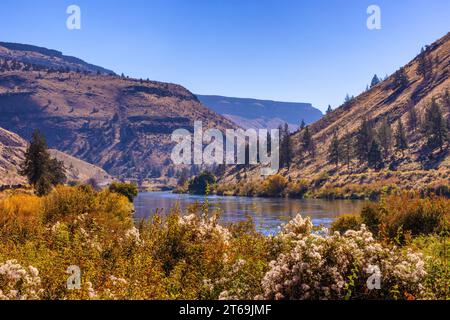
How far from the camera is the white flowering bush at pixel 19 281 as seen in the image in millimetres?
10109

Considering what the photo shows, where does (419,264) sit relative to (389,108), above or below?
below

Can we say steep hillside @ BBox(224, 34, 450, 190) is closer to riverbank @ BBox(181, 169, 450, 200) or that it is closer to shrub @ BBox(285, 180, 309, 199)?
riverbank @ BBox(181, 169, 450, 200)

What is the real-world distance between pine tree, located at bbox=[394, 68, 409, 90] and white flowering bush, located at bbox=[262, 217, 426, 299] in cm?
18280

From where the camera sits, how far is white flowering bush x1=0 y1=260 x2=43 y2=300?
10.1 meters

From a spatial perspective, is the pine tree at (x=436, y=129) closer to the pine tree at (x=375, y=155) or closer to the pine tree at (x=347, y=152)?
the pine tree at (x=375, y=155)

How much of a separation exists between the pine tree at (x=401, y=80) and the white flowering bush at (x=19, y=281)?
185 m

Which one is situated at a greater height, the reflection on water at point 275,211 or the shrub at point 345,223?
the shrub at point 345,223

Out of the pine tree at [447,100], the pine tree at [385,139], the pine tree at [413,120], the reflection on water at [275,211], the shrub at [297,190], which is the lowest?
the reflection on water at [275,211]

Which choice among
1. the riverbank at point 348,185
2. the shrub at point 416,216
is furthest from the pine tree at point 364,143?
the shrub at point 416,216

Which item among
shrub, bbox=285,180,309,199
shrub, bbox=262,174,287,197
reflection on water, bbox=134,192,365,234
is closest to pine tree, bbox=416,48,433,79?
shrub, bbox=285,180,309,199

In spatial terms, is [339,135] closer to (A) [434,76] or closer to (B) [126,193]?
(A) [434,76]
